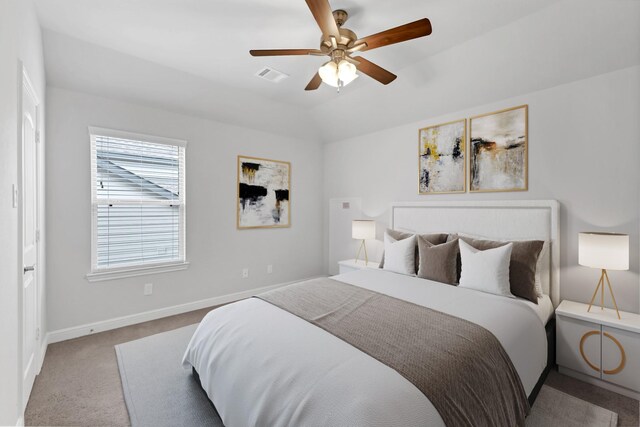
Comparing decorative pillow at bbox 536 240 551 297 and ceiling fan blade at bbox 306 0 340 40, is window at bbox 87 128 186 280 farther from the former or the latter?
decorative pillow at bbox 536 240 551 297

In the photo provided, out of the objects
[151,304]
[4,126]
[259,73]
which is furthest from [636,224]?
[151,304]

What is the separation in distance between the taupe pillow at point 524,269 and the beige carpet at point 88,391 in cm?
68

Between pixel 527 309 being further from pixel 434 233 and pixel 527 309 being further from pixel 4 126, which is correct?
pixel 4 126

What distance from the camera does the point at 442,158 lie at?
349 cm

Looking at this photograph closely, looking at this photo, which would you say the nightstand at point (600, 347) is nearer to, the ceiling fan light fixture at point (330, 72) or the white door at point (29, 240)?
the ceiling fan light fixture at point (330, 72)

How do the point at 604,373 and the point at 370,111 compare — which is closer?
the point at 604,373

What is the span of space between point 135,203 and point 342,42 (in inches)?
109

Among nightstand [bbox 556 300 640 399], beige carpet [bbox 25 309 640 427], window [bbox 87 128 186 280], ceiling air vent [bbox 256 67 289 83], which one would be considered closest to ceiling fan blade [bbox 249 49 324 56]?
ceiling air vent [bbox 256 67 289 83]

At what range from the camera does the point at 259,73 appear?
313 cm

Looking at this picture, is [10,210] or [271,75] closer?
[10,210]

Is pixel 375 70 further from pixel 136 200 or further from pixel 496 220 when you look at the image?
pixel 136 200

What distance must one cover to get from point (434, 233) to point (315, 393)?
2.60m

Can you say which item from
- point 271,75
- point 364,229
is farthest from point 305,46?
point 364,229

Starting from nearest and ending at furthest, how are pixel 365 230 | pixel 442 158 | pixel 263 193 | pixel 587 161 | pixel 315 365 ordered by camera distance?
pixel 315 365
pixel 587 161
pixel 442 158
pixel 365 230
pixel 263 193
